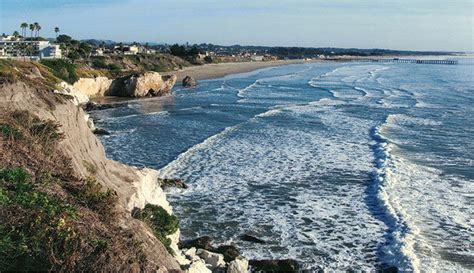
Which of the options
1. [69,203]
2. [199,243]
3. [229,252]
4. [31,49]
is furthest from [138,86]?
[69,203]

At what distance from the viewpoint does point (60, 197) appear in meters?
9.52

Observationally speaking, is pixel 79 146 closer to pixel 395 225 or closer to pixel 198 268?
pixel 198 268

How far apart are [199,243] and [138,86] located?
47.5 metres

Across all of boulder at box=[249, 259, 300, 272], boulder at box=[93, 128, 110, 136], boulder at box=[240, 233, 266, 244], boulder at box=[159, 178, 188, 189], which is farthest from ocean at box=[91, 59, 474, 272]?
boulder at box=[249, 259, 300, 272]

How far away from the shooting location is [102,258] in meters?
7.75

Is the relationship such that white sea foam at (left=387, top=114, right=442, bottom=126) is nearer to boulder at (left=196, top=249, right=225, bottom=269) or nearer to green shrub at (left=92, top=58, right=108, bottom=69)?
boulder at (left=196, top=249, right=225, bottom=269)

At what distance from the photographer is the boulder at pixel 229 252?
46.6 ft

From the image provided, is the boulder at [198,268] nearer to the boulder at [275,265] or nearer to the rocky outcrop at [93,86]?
the boulder at [275,265]

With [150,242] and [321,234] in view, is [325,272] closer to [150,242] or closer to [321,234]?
[321,234]

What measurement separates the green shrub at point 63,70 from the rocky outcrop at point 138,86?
219 inches

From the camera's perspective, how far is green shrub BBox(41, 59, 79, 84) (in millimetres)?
54969

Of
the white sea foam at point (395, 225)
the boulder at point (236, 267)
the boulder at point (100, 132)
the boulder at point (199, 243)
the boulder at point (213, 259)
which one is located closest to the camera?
the boulder at point (236, 267)

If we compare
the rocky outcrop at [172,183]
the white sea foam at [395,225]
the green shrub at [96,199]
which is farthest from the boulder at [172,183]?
the green shrub at [96,199]

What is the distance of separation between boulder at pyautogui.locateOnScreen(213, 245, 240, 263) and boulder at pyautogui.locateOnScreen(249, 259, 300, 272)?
1.74 feet
